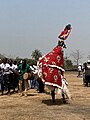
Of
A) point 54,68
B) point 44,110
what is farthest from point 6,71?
point 44,110

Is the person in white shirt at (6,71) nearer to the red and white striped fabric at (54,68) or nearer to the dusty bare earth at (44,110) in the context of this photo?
the dusty bare earth at (44,110)

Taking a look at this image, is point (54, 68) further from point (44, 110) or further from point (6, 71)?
point (6, 71)

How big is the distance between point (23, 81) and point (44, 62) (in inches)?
151

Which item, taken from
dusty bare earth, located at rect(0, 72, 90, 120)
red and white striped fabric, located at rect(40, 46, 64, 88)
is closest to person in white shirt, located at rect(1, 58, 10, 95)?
dusty bare earth, located at rect(0, 72, 90, 120)

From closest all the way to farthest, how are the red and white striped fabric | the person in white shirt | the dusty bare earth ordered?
the dusty bare earth
the red and white striped fabric
the person in white shirt

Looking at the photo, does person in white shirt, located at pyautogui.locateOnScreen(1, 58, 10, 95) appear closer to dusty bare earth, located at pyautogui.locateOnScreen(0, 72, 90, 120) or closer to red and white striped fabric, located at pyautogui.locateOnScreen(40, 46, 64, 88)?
dusty bare earth, located at pyautogui.locateOnScreen(0, 72, 90, 120)

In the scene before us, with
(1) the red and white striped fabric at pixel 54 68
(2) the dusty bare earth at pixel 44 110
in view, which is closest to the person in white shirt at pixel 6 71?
(2) the dusty bare earth at pixel 44 110

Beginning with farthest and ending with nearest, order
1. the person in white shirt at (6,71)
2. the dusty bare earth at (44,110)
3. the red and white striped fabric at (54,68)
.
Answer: the person in white shirt at (6,71) < the red and white striped fabric at (54,68) < the dusty bare earth at (44,110)

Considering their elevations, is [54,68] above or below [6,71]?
below

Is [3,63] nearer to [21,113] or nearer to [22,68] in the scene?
[22,68]

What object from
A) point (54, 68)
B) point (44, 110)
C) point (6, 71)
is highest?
point (6, 71)

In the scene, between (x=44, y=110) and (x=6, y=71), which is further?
(x=6, y=71)

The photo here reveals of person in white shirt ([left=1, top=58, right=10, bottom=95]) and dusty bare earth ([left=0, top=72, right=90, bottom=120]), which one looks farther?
person in white shirt ([left=1, top=58, right=10, bottom=95])

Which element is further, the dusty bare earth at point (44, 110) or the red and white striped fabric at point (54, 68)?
the red and white striped fabric at point (54, 68)
